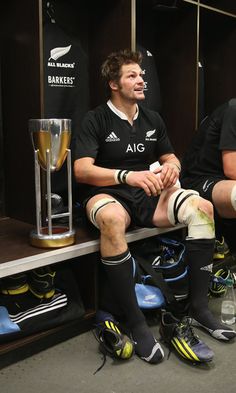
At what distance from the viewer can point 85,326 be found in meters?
2.02

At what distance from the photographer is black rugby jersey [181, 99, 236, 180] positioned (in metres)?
2.28

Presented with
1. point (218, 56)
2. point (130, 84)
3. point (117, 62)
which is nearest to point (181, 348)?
point (130, 84)

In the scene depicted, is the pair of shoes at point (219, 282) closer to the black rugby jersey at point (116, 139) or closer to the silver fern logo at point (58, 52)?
the black rugby jersey at point (116, 139)

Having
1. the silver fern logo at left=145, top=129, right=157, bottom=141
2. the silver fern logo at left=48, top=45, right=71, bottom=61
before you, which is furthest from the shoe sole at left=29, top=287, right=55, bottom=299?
the silver fern logo at left=48, top=45, right=71, bottom=61

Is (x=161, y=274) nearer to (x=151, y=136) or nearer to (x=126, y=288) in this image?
(x=126, y=288)

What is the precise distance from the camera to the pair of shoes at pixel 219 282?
228 centimetres

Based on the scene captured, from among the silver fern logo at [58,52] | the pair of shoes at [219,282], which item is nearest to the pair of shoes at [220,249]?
the pair of shoes at [219,282]

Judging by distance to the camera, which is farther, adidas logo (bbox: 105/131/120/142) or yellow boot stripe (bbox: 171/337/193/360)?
adidas logo (bbox: 105/131/120/142)

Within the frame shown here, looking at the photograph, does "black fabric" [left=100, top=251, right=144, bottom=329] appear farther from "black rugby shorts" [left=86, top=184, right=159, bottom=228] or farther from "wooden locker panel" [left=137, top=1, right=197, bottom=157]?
"wooden locker panel" [left=137, top=1, right=197, bottom=157]

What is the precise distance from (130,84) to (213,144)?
574mm

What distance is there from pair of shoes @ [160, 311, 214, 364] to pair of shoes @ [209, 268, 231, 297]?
42 cm

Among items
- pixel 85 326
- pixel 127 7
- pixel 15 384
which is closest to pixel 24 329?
pixel 15 384

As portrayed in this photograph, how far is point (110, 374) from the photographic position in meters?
1.67

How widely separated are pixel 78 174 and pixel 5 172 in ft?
1.81
